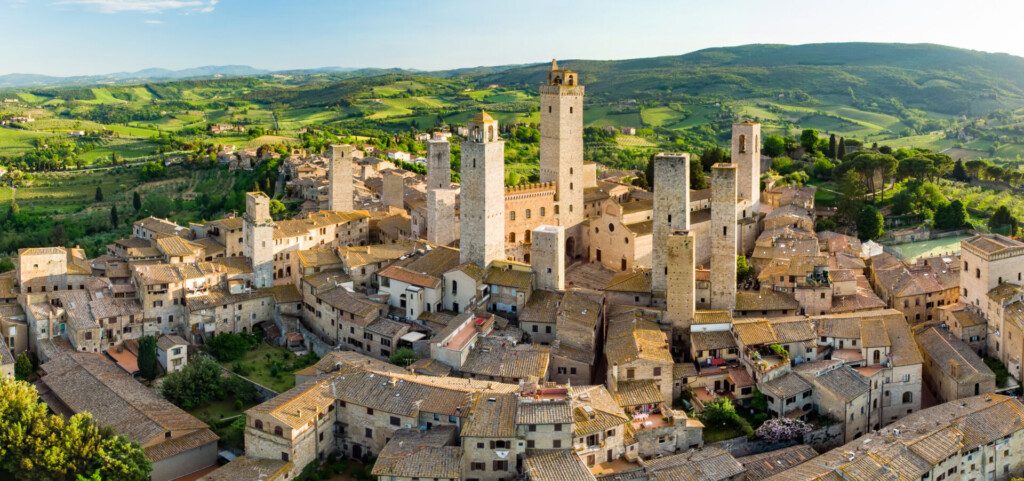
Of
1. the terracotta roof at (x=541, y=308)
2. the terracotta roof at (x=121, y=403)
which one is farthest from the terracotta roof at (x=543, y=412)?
the terracotta roof at (x=121, y=403)

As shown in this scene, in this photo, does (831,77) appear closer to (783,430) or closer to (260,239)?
(260,239)

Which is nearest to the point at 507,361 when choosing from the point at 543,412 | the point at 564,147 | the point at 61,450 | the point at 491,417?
the point at 491,417

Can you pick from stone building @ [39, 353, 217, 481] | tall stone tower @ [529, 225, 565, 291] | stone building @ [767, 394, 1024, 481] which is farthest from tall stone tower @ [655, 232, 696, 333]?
stone building @ [39, 353, 217, 481]

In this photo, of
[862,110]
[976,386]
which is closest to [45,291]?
[976,386]

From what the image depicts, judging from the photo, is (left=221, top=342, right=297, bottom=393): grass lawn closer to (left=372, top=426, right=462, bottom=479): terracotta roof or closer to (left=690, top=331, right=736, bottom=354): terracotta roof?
(left=372, top=426, right=462, bottom=479): terracotta roof

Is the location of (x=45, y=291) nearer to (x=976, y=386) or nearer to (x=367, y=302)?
(x=367, y=302)

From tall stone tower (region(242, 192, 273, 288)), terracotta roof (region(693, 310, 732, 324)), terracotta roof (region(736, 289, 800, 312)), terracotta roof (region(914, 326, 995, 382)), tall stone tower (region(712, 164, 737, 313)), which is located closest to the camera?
terracotta roof (region(914, 326, 995, 382))
